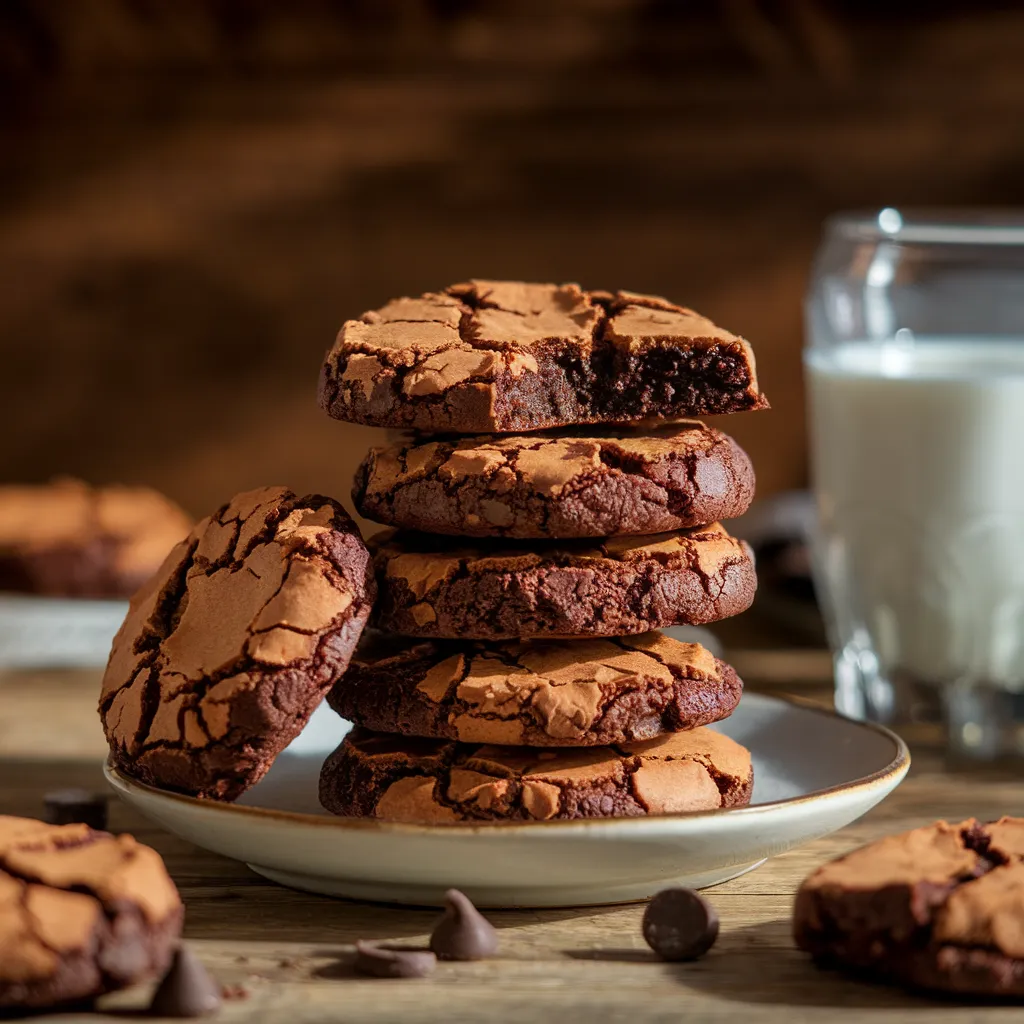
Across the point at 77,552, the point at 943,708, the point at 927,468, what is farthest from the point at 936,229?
the point at 77,552

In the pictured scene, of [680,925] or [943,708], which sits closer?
[680,925]

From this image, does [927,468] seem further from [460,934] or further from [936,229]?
[460,934]

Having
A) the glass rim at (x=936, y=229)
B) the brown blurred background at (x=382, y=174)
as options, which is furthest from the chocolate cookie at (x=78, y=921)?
the brown blurred background at (x=382, y=174)

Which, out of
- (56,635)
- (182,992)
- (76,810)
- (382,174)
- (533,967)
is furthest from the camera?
(382,174)

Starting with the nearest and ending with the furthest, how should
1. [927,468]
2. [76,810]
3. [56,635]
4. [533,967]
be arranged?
1. [533,967]
2. [76,810]
3. [927,468]
4. [56,635]

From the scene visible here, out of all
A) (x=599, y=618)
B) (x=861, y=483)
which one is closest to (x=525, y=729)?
(x=599, y=618)

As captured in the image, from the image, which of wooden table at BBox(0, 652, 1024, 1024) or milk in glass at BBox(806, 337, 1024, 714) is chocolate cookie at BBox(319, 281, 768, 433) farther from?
milk in glass at BBox(806, 337, 1024, 714)

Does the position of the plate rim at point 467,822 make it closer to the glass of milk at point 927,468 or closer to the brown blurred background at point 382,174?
the glass of milk at point 927,468
